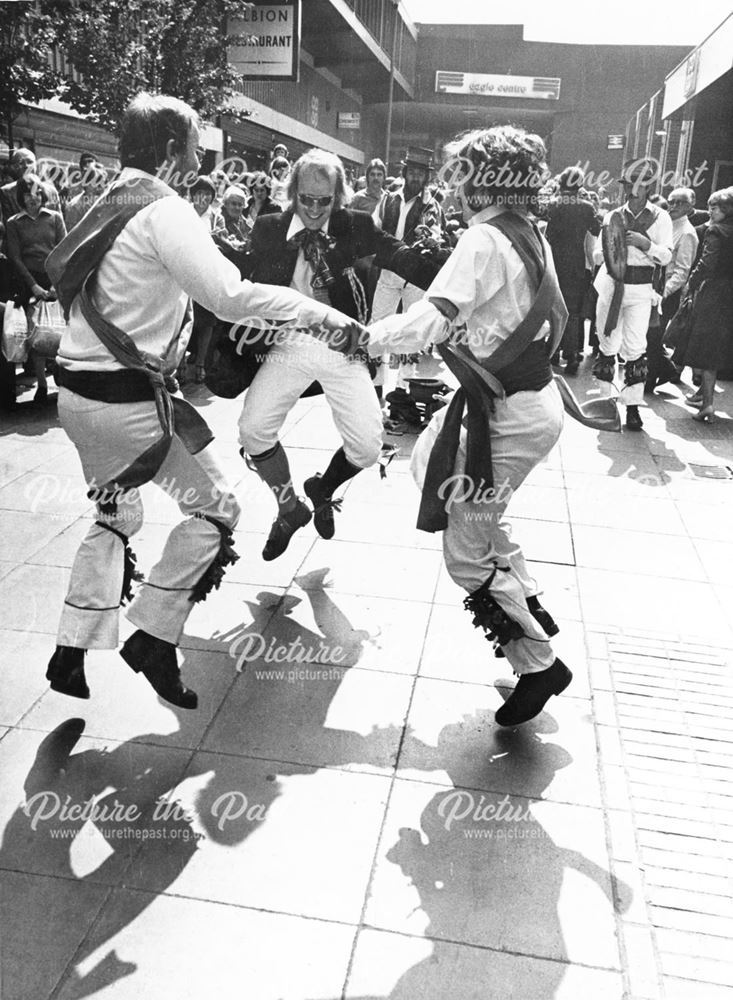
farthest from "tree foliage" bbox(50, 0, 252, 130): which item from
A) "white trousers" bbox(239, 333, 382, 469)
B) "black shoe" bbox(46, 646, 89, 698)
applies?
"black shoe" bbox(46, 646, 89, 698)

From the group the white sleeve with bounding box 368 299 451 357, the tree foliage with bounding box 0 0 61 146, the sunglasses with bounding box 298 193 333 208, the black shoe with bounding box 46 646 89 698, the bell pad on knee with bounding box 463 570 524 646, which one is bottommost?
the black shoe with bounding box 46 646 89 698

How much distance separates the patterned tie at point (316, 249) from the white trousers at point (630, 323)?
4.14m

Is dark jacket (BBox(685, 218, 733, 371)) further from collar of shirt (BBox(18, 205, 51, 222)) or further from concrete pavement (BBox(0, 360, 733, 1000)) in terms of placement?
collar of shirt (BBox(18, 205, 51, 222))

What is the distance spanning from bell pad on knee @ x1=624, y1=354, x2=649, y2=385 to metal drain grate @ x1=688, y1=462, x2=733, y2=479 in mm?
1204

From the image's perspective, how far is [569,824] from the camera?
2887 millimetres

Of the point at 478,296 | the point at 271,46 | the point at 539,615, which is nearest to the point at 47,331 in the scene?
the point at 478,296

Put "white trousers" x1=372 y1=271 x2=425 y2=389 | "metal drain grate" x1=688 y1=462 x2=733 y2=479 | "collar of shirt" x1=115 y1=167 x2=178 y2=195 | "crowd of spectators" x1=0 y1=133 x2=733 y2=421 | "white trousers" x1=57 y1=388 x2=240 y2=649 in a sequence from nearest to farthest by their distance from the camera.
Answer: "collar of shirt" x1=115 y1=167 x2=178 y2=195 < "white trousers" x1=57 y1=388 x2=240 y2=649 < "metal drain grate" x1=688 y1=462 x2=733 y2=479 < "crowd of spectators" x1=0 y1=133 x2=733 y2=421 < "white trousers" x1=372 y1=271 x2=425 y2=389

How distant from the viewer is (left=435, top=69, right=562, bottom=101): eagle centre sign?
53.4 meters

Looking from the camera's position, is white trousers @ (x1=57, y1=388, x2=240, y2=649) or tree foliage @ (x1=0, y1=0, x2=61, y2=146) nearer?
white trousers @ (x1=57, y1=388, x2=240, y2=649)

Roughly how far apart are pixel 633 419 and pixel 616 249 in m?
1.43

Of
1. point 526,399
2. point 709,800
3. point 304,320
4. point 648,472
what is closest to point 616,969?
point 709,800

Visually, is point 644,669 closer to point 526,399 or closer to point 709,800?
point 709,800

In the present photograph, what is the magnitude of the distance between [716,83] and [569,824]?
13.4m

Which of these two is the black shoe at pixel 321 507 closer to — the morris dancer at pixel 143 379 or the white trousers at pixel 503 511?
the morris dancer at pixel 143 379
